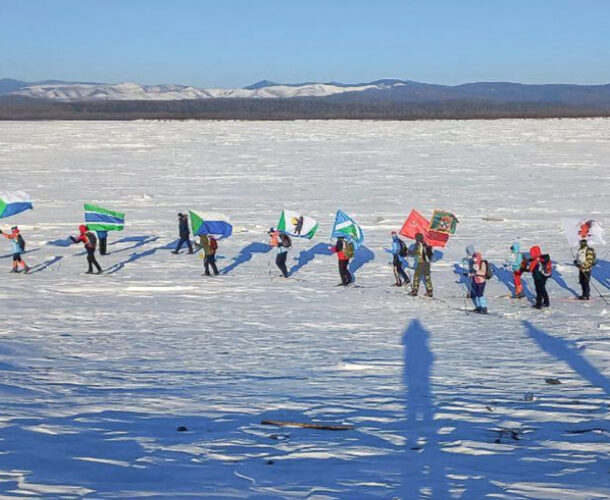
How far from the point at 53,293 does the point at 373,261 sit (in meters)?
6.39

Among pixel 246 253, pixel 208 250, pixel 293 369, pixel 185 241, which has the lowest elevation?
pixel 293 369

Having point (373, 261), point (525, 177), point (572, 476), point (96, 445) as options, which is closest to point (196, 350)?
point (96, 445)

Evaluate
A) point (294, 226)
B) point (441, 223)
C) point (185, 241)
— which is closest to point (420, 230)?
point (441, 223)

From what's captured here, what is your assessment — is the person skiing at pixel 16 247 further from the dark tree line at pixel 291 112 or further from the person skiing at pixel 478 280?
the dark tree line at pixel 291 112

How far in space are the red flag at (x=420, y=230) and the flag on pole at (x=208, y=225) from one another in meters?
3.58

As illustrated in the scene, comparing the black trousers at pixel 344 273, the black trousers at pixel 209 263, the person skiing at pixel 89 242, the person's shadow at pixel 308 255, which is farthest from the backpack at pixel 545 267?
the person skiing at pixel 89 242

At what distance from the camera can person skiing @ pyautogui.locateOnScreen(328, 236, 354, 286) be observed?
13766mm

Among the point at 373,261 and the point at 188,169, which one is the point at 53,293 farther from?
the point at 188,169

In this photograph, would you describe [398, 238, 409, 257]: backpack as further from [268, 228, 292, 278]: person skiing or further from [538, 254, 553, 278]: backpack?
[538, 254, 553, 278]: backpack

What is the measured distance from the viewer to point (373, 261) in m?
16.1

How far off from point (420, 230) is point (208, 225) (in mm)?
4162

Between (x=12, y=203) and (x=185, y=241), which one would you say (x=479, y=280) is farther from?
(x=12, y=203)

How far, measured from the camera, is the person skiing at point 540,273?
11.9m

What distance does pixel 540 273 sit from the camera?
39.0 ft
